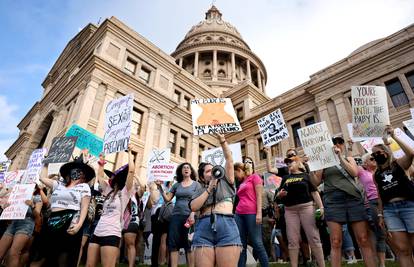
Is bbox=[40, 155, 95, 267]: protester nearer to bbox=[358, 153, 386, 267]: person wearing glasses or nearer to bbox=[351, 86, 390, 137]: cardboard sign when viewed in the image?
bbox=[358, 153, 386, 267]: person wearing glasses

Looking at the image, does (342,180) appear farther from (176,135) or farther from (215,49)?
(215,49)

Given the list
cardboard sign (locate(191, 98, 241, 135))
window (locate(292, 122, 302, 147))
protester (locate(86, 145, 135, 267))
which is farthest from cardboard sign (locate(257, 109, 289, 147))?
window (locate(292, 122, 302, 147))

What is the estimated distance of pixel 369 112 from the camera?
5188 mm

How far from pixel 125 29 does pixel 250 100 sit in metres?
13.5

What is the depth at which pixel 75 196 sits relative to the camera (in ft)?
11.9

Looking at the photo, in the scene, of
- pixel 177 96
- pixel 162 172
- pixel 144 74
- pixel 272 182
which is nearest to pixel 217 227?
pixel 162 172

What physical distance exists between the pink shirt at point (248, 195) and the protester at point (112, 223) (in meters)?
1.86

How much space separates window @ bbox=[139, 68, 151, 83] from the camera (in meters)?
21.9

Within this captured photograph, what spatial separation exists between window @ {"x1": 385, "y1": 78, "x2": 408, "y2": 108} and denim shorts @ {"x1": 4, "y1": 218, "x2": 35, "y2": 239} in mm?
19348

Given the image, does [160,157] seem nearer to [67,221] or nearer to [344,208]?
[67,221]

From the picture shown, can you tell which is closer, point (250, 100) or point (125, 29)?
point (125, 29)

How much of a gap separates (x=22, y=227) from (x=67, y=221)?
237cm

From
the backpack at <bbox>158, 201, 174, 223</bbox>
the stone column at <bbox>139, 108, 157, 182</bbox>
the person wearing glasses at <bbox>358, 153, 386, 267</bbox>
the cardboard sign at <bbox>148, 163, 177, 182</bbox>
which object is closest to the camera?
the person wearing glasses at <bbox>358, 153, 386, 267</bbox>

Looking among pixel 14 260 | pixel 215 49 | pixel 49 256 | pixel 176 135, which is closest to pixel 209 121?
pixel 49 256
